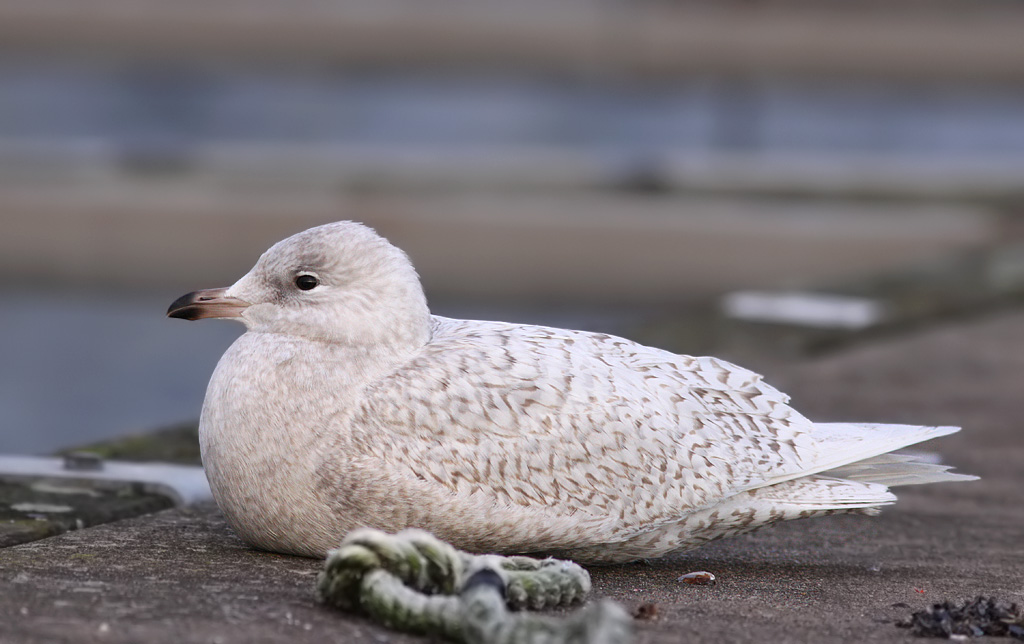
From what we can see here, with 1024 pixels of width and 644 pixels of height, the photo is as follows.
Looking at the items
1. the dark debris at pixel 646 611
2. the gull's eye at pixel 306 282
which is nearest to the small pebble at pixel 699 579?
the dark debris at pixel 646 611

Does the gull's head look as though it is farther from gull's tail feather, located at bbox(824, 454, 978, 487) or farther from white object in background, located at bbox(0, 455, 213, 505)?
gull's tail feather, located at bbox(824, 454, 978, 487)

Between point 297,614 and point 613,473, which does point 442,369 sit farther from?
point 297,614

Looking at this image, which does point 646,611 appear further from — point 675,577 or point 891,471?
point 891,471

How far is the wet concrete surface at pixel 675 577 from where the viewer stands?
2.96 meters

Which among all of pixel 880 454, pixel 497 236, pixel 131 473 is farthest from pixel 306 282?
pixel 497 236

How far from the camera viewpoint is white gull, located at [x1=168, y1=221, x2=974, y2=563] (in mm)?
3416

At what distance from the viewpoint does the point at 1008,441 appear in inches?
237

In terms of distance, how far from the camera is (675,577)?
3.71 m

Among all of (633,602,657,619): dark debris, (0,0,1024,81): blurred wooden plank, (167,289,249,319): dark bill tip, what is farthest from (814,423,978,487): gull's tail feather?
(0,0,1024,81): blurred wooden plank

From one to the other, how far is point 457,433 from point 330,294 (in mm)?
499

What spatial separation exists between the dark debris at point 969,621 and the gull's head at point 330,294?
141 cm

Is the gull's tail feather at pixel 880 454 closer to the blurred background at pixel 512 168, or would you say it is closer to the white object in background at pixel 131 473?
the white object in background at pixel 131 473

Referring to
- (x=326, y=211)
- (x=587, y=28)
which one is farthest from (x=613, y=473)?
(x=587, y=28)

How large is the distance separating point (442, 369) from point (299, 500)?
0.48 metres
